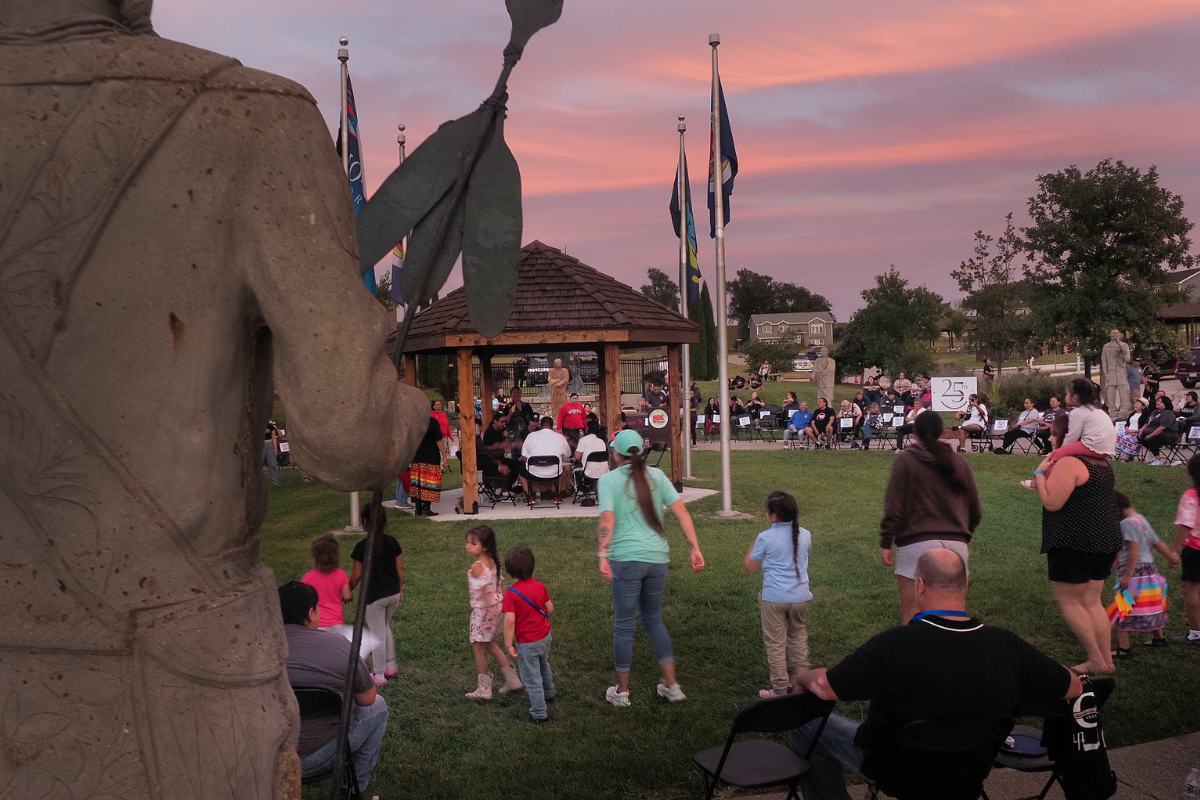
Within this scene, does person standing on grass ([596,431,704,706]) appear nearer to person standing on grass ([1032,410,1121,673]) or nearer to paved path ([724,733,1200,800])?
paved path ([724,733,1200,800])

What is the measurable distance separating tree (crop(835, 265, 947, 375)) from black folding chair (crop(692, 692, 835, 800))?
46.9 meters

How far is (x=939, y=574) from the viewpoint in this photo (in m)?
3.74

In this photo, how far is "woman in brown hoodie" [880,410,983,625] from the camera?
243 inches

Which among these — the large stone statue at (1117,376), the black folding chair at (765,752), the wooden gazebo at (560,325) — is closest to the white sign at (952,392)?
the large stone statue at (1117,376)

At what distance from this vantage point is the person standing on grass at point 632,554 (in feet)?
20.6

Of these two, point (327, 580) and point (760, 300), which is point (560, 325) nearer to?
point (327, 580)

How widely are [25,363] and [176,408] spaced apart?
0.25 metres

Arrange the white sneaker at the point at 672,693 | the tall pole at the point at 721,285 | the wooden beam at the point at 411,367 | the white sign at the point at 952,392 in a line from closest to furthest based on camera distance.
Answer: the white sneaker at the point at 672,693 → the tall pole at the point at 721,285 → the wooden beam at the point at 411,367 → the white sign at the point at 952,392

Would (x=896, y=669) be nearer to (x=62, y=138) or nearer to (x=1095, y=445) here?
(x=62, y=138)

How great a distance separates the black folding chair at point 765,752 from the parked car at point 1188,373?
37047 mm

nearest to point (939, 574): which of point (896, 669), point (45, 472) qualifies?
point (896, 669)

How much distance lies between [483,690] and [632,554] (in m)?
1.48

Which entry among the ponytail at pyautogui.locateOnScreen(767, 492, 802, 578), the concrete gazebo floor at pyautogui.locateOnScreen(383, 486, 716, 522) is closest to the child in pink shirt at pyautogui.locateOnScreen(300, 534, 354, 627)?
the ponytail at pyautogui.locateOnScreen(767, 492, 802, 578)

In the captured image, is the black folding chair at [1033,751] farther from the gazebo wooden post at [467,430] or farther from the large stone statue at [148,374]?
the gazebo wooden post at [467,430]
